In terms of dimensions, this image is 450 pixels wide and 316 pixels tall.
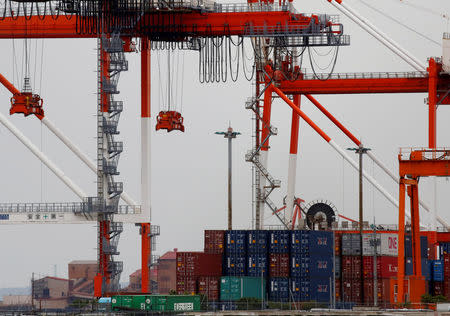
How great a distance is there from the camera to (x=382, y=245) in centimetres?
7431

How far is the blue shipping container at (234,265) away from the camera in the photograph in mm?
69562

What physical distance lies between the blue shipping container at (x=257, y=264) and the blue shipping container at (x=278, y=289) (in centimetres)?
86

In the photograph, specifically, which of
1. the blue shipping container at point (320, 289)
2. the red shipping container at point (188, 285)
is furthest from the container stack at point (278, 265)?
the red shipping container at point (188, 285)

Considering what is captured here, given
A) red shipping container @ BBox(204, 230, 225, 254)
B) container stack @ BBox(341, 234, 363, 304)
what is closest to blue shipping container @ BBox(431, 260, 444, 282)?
container stack @ BBox(341, 234, 363, 304)

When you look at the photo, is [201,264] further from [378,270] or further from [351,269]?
[378,270]

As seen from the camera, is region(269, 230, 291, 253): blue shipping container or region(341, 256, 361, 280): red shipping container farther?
region(341, 256, 361, 280): red shipping container

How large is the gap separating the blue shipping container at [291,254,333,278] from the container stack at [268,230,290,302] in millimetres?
601

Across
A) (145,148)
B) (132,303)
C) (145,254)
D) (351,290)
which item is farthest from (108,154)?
(351,290)

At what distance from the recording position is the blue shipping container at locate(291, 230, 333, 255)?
69.1 metres

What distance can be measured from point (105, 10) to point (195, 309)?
783 inches

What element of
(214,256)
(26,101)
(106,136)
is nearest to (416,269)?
(214,256)

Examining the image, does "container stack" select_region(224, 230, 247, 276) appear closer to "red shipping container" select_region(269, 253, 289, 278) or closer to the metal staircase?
"red shipping container" select_region(269, 253, 289, 278)

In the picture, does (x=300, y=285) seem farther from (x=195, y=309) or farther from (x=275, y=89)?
(x=275, y=89)

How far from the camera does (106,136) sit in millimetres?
67250
